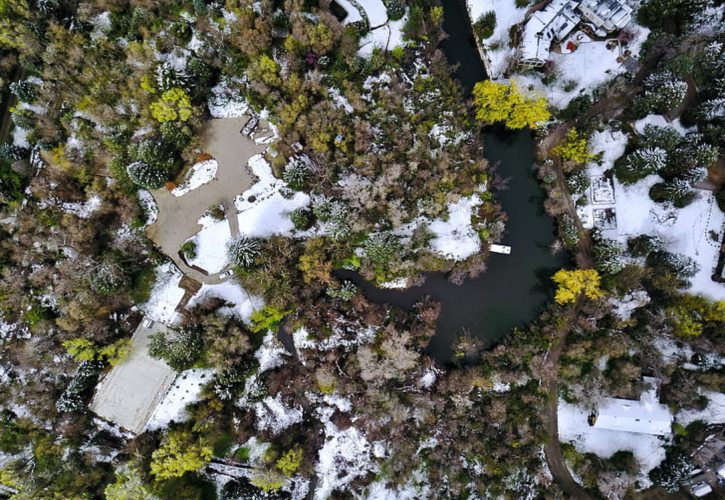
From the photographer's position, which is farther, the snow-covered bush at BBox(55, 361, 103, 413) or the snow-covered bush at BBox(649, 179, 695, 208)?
the snow-covered bush at BBox(55, 361, 103, 413)

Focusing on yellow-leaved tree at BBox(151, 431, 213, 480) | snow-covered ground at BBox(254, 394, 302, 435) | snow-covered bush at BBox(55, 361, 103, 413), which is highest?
snow-covered ground at BBox(254, 394, 302, 435)

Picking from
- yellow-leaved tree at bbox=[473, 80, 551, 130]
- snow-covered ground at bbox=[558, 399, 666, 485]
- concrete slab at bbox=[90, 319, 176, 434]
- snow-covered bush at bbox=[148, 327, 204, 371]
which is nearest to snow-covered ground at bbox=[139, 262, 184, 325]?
snow-covered bush at bbox=[148, 327, 204, 371]

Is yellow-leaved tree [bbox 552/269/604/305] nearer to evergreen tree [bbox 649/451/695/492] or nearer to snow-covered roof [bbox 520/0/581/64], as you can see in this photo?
evergreen tree [bbox 649/451/695/492]

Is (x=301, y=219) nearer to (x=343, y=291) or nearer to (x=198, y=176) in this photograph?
(x=343, y=291)

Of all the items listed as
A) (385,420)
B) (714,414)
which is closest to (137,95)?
(385,420)

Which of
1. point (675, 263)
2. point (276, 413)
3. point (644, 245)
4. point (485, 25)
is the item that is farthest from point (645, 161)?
point (276, 413)

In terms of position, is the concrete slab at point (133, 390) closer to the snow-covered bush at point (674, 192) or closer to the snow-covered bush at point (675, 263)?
the snow-covered bush at point (675, 263)
